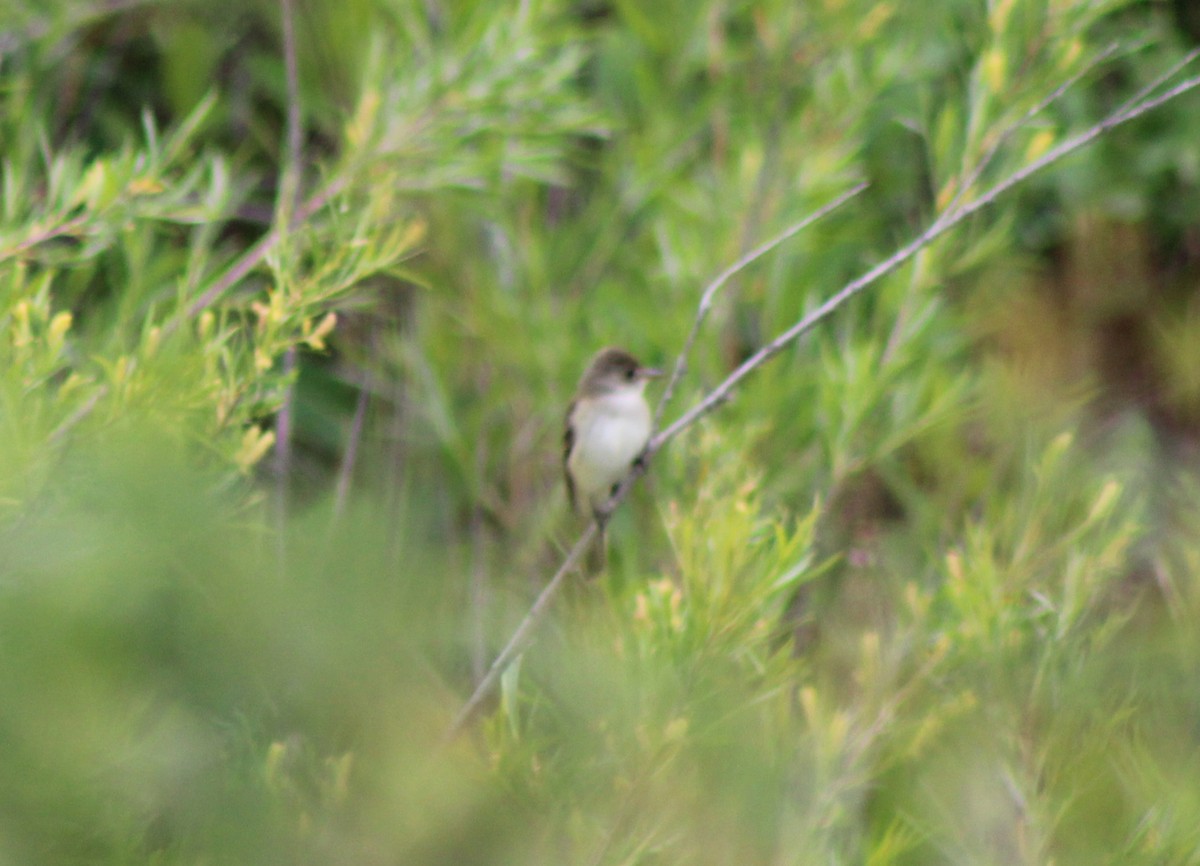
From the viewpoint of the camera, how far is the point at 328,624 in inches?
20.6

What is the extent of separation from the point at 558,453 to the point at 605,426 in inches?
19.2

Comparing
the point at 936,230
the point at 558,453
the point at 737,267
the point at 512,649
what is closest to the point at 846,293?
the point at 936,230

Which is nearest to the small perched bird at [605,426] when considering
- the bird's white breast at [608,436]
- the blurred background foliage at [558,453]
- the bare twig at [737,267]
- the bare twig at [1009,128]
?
the bird's white breast at [608,436]

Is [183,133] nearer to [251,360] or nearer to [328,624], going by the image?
[251,360]

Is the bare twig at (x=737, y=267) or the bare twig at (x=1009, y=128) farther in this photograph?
the bare twig at (x=1009, y=128)

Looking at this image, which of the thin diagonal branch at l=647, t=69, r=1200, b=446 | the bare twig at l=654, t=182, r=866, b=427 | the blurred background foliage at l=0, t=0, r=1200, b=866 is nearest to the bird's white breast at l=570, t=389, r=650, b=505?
the blurred background foliage at l=0, t=0, r=1200, b=866

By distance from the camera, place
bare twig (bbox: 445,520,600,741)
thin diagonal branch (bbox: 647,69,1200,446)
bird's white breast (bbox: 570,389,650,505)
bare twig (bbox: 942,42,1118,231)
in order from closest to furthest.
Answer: bare twig (bbox: 445,520,600,741) < thin diagonal branch (bbox: 647,69,1200,446) < bare twig (bbox: 942,42,1118,231) < bird's white breast (bbox: 570,389,650,505)

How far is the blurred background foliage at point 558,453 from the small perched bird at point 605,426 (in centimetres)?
47

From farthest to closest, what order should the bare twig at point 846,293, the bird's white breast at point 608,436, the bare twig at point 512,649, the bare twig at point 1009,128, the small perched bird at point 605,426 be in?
the bird's white breast at point 608,436, the small perched bird at point 605,426, the bare twig at point 1009,128, the bare twig at point 846,293, the bare twig at point 512,649

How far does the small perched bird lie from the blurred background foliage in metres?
0.47

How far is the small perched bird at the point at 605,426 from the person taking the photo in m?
3.36

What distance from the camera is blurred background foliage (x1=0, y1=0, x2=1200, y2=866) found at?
0.55m

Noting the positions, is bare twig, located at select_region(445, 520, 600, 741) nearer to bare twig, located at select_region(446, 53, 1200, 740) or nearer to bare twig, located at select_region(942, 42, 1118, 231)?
bare twig, located at select_region(446, 53, 1200, 740)

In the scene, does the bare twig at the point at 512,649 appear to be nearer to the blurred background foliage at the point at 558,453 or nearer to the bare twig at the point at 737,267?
the blurred background foliage at the point at 558,453
